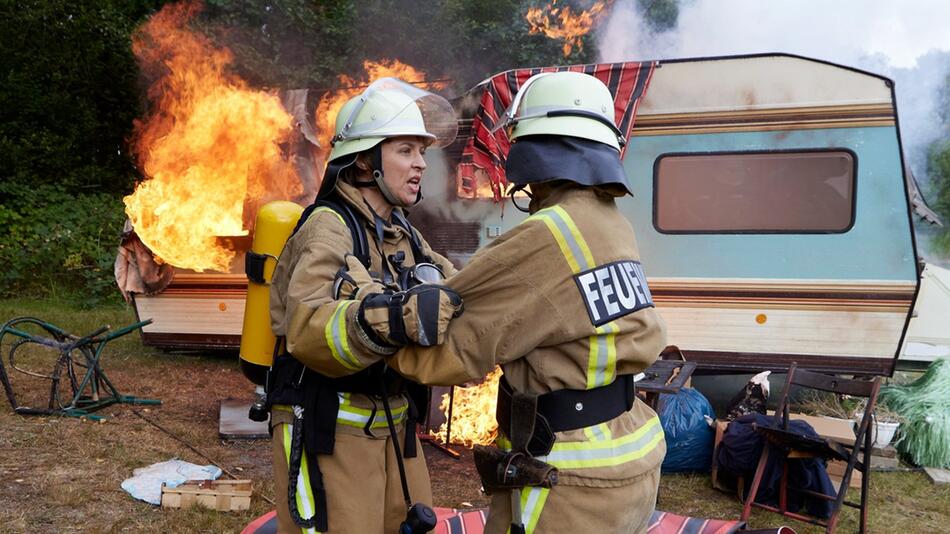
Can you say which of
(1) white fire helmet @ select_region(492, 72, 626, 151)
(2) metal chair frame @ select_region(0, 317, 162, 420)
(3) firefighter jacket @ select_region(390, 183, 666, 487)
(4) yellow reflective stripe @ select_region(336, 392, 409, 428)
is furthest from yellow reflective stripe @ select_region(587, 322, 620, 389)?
(2) metal chair frame @ select_region(0, 317, 162, 420)

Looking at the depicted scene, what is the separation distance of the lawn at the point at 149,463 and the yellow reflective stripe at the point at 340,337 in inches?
118

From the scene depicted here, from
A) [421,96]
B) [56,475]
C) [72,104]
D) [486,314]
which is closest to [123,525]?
[56,475]

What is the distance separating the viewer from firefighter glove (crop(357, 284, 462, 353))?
213 centimetres

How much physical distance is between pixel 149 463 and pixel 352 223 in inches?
157

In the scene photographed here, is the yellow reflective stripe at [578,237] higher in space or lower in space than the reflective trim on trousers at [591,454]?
higher

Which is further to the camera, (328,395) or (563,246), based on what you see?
(328,395)

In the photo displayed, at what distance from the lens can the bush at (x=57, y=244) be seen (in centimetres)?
1301

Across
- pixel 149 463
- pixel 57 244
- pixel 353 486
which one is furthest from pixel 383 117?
pixel 57 244

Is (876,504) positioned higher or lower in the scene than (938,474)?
lower

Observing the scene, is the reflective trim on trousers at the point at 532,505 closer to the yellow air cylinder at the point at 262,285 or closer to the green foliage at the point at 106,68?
the yellow air cylinder at the point at 262,285

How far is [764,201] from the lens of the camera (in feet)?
22.6

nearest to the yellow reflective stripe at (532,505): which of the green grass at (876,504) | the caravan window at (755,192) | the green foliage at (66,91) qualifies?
the green grass at (876,504)

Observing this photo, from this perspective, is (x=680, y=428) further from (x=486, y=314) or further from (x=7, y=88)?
(x=7, y=88)

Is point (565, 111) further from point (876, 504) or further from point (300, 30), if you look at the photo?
point (300, 30)
